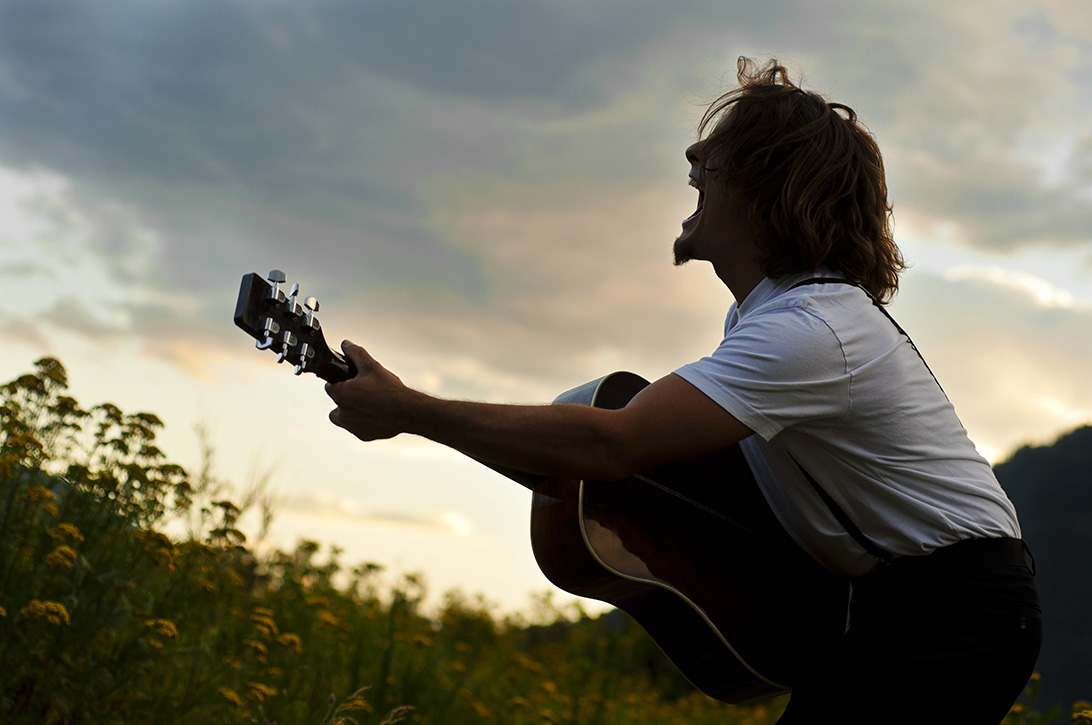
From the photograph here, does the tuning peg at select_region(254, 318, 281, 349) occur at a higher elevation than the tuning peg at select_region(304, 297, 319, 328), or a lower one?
lower

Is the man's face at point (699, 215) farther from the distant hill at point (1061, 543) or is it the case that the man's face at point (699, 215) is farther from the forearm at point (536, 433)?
the distant hill at point (1061, 543)

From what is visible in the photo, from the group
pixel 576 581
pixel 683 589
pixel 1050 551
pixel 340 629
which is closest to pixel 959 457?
pixel 683 589

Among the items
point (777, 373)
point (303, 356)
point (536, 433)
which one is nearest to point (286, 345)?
point (303, 356)

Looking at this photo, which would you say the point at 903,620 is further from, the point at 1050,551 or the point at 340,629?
the point at 1050,551

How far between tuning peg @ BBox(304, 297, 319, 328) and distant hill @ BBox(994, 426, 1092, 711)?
9.58 meters

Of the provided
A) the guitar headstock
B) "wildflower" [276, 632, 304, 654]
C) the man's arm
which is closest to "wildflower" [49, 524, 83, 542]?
"wildflower" [276, 632, 304, 654]

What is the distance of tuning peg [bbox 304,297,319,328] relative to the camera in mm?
2277

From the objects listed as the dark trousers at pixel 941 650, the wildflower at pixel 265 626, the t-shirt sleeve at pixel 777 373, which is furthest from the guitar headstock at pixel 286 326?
the wildflower at pixel 265 626

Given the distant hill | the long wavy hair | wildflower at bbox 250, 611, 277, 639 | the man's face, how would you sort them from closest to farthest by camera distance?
the long wavy hair, the man's face, wildflower at bbox 250, 611, 277, 639, the distant hill

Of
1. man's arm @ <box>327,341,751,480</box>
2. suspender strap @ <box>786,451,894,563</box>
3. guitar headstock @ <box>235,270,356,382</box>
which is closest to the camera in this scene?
man's arm @ <box>327,341,751,480</box>

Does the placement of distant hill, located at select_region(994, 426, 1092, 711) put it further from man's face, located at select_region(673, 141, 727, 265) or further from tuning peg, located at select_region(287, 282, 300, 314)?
tuning peg, located at select_region(287, 282, 300, 314)

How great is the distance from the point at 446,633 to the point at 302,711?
8.40ft

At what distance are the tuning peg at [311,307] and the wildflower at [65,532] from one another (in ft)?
3.81

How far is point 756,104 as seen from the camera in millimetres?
2695
